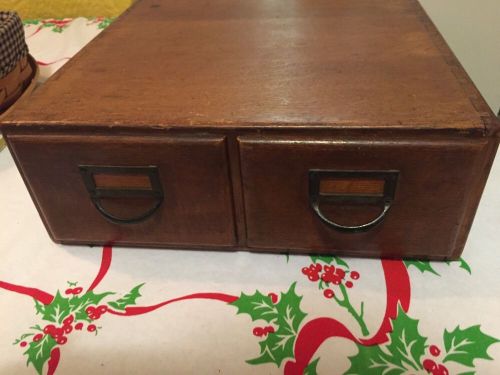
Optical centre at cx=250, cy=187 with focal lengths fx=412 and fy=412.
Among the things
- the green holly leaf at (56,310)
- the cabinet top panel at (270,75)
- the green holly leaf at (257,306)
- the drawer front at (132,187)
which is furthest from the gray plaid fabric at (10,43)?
the green holly leaf at (257,306)

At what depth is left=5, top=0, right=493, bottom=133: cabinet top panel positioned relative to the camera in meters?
0.46

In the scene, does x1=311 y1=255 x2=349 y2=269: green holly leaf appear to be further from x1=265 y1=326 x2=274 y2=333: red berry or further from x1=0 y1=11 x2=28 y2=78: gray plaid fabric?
x1=0 y1=11 x2=28 y2=78: gray plaid fabric

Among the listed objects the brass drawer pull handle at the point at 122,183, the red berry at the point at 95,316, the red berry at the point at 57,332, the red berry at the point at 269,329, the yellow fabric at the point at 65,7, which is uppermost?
the brass drawer pull handle at the point at 122,183

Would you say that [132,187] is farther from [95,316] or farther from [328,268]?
[328,268]

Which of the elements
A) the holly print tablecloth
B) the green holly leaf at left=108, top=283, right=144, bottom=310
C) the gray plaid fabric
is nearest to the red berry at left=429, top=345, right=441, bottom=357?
the holly print tablecloth

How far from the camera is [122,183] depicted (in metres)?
0.51

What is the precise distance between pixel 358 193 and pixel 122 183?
0.29 m

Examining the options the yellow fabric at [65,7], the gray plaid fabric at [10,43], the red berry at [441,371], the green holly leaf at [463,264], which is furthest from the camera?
the yellow fabric at [65,7]

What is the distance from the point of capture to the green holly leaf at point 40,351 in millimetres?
461

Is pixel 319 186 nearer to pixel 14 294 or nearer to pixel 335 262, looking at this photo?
pixel 335 262

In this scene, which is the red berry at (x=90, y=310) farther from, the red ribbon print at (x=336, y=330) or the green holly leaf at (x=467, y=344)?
the green holly leaf at (x=467, y=344)

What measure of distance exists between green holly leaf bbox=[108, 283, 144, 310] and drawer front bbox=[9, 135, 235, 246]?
0.24 ft

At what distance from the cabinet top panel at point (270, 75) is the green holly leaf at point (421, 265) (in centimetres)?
20

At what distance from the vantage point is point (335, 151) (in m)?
0.45
